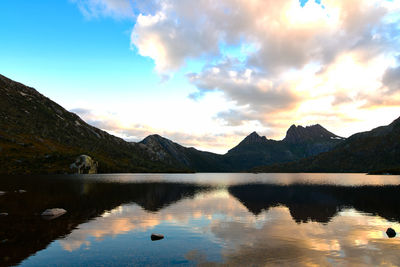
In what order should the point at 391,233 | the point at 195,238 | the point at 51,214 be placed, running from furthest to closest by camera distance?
1. the point at 51,214
2. the point at 391,233
3. the point at 195,238

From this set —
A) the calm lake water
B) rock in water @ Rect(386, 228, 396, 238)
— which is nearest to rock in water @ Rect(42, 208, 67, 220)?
the calm lake water

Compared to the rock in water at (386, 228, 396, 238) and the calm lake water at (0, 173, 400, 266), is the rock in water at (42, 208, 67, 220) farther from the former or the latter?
the rock in water at (386, 228, 396, 238)

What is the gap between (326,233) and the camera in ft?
145

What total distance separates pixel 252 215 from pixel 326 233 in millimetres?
18823

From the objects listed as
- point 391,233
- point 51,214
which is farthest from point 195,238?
point 51,214

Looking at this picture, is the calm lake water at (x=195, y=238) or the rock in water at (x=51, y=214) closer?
the calm lake water at (x=195, y=238)

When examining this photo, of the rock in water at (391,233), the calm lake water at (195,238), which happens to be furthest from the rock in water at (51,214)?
the rock in water at (391,233)

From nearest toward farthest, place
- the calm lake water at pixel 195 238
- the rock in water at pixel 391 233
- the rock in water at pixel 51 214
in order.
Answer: the calm lake water at pixel 195 238 → the rock in water at pixel 391 233 → the rock in water at pixel 51 214

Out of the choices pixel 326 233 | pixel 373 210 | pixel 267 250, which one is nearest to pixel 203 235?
pixel 267 250

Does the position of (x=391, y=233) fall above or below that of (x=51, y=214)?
below

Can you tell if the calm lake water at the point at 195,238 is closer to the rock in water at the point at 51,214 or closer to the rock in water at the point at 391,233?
the rock in water at the point at 391,233

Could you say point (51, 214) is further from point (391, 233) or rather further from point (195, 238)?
point (391, 233)

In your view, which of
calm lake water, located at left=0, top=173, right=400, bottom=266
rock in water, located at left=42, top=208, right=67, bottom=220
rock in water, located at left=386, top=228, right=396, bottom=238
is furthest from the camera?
rock in water, located at left=42, top=208, right=67, bottom=220

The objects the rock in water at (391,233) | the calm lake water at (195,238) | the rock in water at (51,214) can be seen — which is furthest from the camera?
the rock in water at (51,214)
